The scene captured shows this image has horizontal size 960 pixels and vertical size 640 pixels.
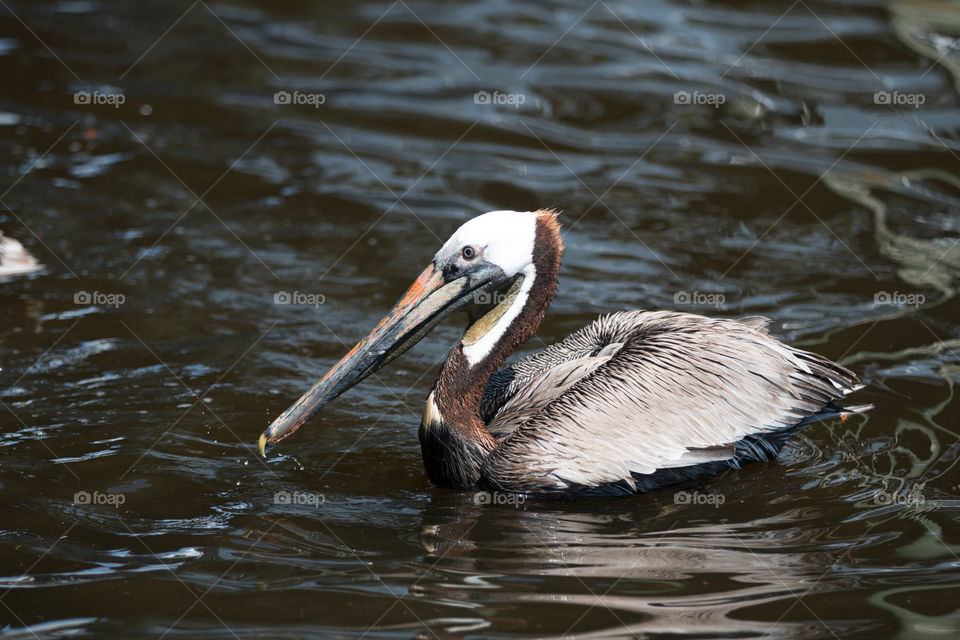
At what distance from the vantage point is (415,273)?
8227mm

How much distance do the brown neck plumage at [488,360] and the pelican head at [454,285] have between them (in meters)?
0.03

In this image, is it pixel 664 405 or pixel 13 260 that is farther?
pixel 13 260

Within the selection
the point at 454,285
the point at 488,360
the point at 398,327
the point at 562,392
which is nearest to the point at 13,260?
the point at 398,327

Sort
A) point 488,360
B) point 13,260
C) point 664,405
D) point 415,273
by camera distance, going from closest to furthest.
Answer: point 664,405, point 488,360, point 13,260, point 415,273

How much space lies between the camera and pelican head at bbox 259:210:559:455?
5684mm

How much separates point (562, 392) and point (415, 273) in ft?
8.59

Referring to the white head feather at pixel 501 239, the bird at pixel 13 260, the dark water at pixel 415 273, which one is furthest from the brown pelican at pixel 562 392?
the bird at pixel 13 260

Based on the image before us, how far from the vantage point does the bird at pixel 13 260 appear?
25.7 feet

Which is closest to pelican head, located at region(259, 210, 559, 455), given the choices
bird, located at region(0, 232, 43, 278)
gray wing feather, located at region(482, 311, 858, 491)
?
gray wing feather, located at region(482, 311, 858, 491)

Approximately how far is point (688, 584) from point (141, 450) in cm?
287

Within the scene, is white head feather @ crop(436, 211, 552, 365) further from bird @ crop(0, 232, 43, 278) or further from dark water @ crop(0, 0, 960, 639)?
bird @ crop(0, 232, 43, 278)

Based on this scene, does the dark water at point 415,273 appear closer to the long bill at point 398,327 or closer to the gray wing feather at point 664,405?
the gray wing feather at point 664,405

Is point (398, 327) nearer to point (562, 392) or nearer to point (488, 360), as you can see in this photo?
point (488, 360)

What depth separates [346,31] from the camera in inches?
496
